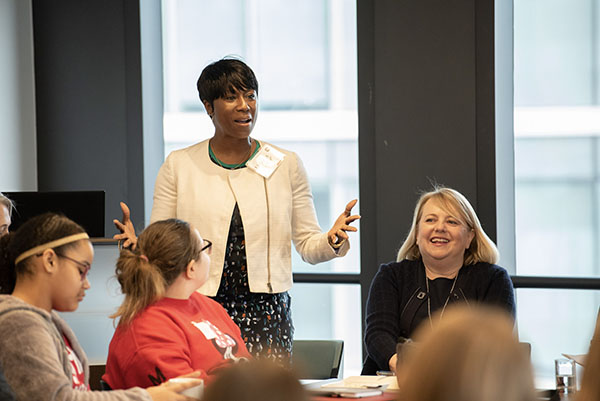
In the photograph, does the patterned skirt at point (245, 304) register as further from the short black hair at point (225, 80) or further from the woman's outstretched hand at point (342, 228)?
the short black hair at point (225, 80)

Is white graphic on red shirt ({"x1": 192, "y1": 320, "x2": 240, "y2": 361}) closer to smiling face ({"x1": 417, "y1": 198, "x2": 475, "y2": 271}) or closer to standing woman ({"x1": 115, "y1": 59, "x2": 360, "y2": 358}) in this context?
standing woman ({"x1": 115, "y1": 59, "x2": 360, "y2": 358})

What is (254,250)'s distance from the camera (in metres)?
3.07

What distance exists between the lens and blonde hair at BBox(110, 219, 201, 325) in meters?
2.40

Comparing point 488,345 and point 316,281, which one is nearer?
point 488,345

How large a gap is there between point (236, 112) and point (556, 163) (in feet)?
7.30

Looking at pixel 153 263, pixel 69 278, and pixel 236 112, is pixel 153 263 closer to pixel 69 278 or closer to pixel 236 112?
pixel 69 278

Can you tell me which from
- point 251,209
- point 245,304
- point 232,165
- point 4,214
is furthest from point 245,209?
point 4,214

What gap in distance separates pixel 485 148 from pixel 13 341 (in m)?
2.98

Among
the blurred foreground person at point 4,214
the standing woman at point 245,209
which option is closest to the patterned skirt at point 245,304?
the standing woman at point 245,209

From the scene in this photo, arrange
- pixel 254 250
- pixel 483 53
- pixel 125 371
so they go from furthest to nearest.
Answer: pixel 483 53, pixel 254 250, pixel 125 371

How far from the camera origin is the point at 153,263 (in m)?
2.44

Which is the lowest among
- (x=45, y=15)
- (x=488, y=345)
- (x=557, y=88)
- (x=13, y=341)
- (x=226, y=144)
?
(x=13, y=341)

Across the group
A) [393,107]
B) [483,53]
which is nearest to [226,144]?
[393,107]

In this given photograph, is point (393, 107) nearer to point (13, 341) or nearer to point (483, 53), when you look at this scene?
point (483, 53)
